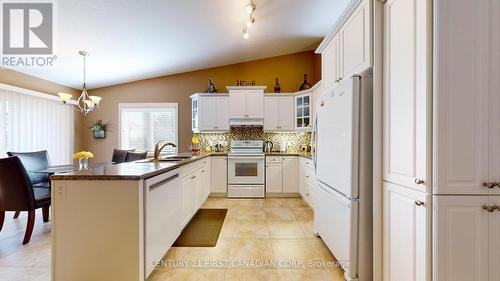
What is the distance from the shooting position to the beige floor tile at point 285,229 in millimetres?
2930

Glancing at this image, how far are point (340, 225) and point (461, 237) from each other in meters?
0.88

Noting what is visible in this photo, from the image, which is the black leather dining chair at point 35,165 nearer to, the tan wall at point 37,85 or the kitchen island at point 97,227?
the tan wall at point 37,85

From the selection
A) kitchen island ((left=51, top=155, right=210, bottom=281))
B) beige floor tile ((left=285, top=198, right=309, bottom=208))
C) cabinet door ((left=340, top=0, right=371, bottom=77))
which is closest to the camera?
kitchen island ((left=51, top=155, right=210, bottom=281))

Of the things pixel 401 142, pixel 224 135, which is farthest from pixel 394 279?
pixel 224 135

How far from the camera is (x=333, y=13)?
3695mm

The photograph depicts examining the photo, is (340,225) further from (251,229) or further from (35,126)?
(35,126)

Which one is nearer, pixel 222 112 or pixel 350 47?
pixel 350 47

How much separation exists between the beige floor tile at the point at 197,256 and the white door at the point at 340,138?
4.27 ft

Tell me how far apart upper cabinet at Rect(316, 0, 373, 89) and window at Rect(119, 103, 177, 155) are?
3864mm

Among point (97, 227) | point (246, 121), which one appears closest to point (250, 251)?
point (97, 227)

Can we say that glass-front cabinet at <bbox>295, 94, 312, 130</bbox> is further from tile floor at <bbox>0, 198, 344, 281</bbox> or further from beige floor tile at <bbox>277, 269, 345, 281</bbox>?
beige floor tile at <bbox>277, 269, 345, 281</bbox>

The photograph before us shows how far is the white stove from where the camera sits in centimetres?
478

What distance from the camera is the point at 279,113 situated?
518 centimetres

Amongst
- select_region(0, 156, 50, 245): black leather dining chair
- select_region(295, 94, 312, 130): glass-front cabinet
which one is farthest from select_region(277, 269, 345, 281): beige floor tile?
select_region(295, 94, 312, 130): glass-front cabinet
